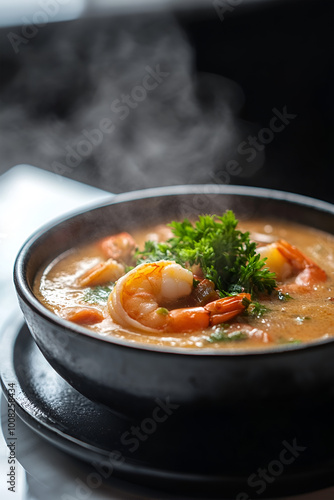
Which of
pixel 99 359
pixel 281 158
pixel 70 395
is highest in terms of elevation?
pixel 99 359

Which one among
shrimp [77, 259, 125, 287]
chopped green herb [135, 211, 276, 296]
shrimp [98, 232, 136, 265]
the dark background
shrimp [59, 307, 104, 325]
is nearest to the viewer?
shrimp [59, 307, 104, 325]

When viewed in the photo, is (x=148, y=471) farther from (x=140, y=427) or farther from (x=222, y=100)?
(x=222, y=100)

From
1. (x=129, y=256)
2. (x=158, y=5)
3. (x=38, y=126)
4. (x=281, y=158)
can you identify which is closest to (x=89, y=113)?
(x=38, y=126)

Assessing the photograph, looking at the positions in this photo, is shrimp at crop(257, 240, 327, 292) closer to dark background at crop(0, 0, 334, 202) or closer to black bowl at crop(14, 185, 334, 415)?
black bowl at crop(14, 185, 334, 415)

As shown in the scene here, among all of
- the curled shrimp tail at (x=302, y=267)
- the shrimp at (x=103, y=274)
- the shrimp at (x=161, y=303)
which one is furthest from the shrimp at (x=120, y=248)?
the curled shrimp tail at (x=302, y=267)

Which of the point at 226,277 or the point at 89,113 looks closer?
the point at 226,277

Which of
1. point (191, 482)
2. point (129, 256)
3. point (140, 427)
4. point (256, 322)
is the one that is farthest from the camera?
point (129, 256)

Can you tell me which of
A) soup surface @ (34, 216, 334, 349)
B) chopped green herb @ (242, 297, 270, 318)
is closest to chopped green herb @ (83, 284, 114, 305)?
soup surface @ (34, 216, 334, 349)
